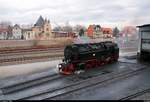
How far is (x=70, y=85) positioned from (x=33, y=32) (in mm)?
80197

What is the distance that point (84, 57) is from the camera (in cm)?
1755

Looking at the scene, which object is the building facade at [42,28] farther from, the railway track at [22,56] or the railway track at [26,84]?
the railway track at [26,84]

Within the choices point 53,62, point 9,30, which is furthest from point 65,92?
point 9,30

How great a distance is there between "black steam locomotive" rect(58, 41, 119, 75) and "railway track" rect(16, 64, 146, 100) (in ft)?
8.74

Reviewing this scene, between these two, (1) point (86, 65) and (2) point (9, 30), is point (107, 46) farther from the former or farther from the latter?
(2) point (9, 30)

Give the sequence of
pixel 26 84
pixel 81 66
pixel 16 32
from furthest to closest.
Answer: pixel 16 32 → pixel 81 66 → pixel 26 84

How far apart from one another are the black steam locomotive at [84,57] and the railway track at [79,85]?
266cm

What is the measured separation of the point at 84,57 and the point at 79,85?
177 inches

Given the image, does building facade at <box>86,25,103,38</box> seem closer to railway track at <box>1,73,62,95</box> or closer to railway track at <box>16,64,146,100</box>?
railway track at <box>1,73,62,95</box>

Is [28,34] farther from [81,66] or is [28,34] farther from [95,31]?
[81,66]

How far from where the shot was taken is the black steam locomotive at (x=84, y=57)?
17.1 m

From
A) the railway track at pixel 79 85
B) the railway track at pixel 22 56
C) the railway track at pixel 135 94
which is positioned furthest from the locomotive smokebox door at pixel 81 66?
the railway track at pixel 22 56

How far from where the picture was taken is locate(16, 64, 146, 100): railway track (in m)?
11.9

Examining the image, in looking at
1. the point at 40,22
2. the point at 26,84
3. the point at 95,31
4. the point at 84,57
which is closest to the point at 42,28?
the point at 40,22
